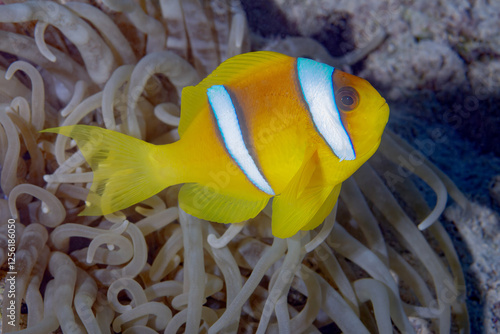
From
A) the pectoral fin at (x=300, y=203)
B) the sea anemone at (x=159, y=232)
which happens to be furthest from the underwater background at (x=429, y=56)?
the pectoral fin at (x=300, y=203)

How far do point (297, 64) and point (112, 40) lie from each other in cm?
69

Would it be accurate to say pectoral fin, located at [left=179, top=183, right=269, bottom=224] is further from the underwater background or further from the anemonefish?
the underwater background

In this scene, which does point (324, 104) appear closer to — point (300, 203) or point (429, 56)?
point (300, 203)

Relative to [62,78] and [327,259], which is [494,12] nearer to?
[327,259]

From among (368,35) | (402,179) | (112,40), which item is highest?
(112,40)

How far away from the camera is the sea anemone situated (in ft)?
3.10

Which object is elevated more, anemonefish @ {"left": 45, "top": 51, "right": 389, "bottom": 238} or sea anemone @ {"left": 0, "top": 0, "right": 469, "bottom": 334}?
anemonefish @ {"left": 45, "top": 51, "right": 389, "bottom": 238}

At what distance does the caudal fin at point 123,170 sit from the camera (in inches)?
31.7

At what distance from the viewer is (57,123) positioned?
1168mm

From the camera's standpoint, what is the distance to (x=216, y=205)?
859 millimetres

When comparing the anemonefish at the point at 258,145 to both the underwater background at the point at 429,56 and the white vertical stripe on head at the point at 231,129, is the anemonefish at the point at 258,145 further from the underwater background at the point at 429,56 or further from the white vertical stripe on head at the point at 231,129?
the underwater background at the point at 429,56

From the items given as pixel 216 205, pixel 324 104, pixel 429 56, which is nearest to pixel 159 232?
pixel 216 205

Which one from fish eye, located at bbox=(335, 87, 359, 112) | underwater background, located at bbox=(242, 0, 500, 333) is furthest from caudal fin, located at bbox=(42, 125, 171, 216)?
underwater background, located at bbox=(242, 0, 500, 333)

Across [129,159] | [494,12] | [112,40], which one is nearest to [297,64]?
[129,159]
